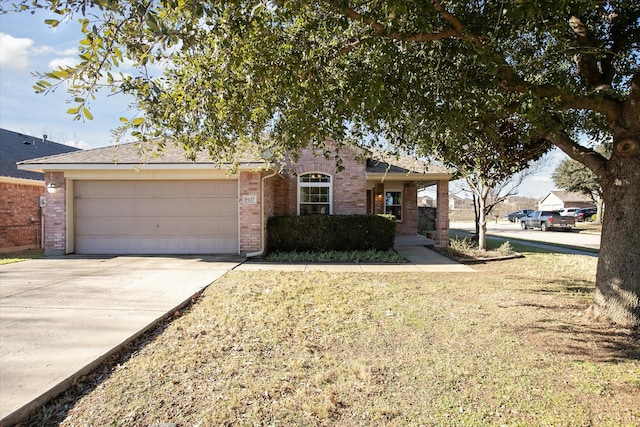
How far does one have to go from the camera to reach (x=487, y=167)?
12.5 m

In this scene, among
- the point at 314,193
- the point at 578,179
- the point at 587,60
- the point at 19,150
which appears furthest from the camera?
the point at 578,179

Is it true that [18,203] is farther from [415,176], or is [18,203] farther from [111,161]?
[415,176]

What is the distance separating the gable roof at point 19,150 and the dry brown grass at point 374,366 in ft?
38.2

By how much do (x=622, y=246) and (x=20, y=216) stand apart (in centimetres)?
1731

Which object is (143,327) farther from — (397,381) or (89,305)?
(397,381)

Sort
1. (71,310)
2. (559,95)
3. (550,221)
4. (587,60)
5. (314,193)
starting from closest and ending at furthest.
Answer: (559,95)
(71,310)
(587,60)
(314,193)
(550,221)

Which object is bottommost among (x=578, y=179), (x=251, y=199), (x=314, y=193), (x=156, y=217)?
(x=156, y=217)

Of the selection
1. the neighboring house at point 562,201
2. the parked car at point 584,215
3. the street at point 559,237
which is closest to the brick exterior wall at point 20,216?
the street at point 559,237

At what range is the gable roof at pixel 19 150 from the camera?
526 inches

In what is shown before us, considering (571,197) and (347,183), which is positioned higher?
(571,197)

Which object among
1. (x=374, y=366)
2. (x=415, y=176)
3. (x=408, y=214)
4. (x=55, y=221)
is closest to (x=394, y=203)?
(x=408, y=214)

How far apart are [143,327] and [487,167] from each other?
11654mm

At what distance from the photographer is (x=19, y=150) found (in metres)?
15.7

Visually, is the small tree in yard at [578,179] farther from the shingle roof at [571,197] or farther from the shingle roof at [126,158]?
the shingle roof at [126,158]
